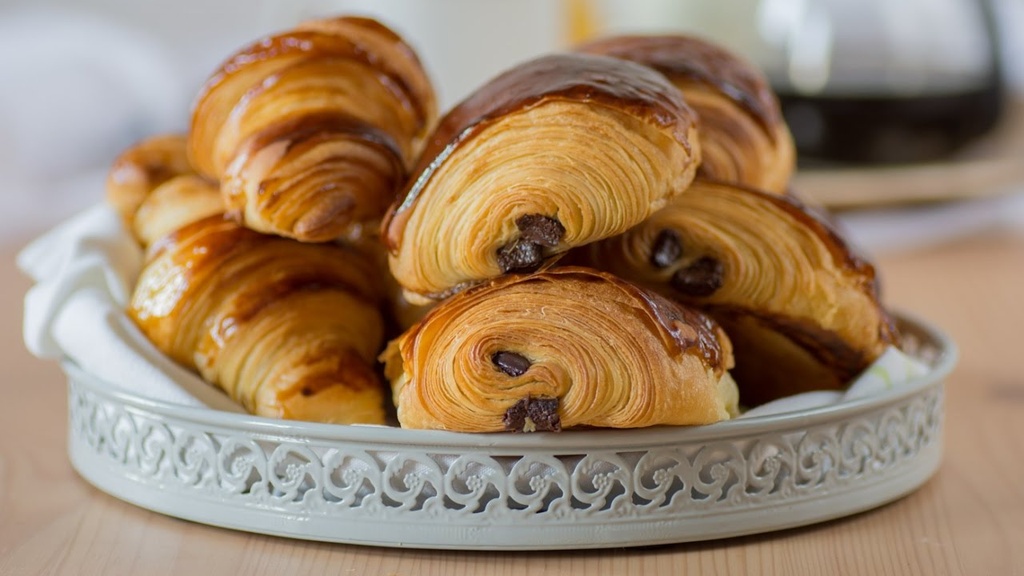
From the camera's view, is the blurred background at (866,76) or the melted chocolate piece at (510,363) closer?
the melted chocolate piece at (510,363)

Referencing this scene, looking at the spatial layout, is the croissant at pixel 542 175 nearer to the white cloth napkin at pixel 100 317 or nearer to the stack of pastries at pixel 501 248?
the stack of pastries at pixel 501 248

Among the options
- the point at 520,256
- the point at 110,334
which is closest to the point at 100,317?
the point at 110,334

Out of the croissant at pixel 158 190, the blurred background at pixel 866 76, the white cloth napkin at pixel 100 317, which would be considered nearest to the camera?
the white cloth napkin at pixel 100 317

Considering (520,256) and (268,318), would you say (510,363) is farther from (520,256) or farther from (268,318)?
(268,318)

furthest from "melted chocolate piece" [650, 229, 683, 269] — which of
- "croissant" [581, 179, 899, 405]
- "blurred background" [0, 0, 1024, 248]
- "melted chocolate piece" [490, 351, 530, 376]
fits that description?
"blurred background" [0, 0, 1024, 248]

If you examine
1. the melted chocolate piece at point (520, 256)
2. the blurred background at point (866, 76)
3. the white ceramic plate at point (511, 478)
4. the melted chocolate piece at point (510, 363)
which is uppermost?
the melted chocolate piece at point (520, 256)

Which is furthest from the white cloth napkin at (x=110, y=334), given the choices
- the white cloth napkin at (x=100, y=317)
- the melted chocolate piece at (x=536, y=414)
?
the melted chocolate piece at (x=536, y=414)

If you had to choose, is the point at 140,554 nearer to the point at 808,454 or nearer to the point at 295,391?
the point at 295,391
